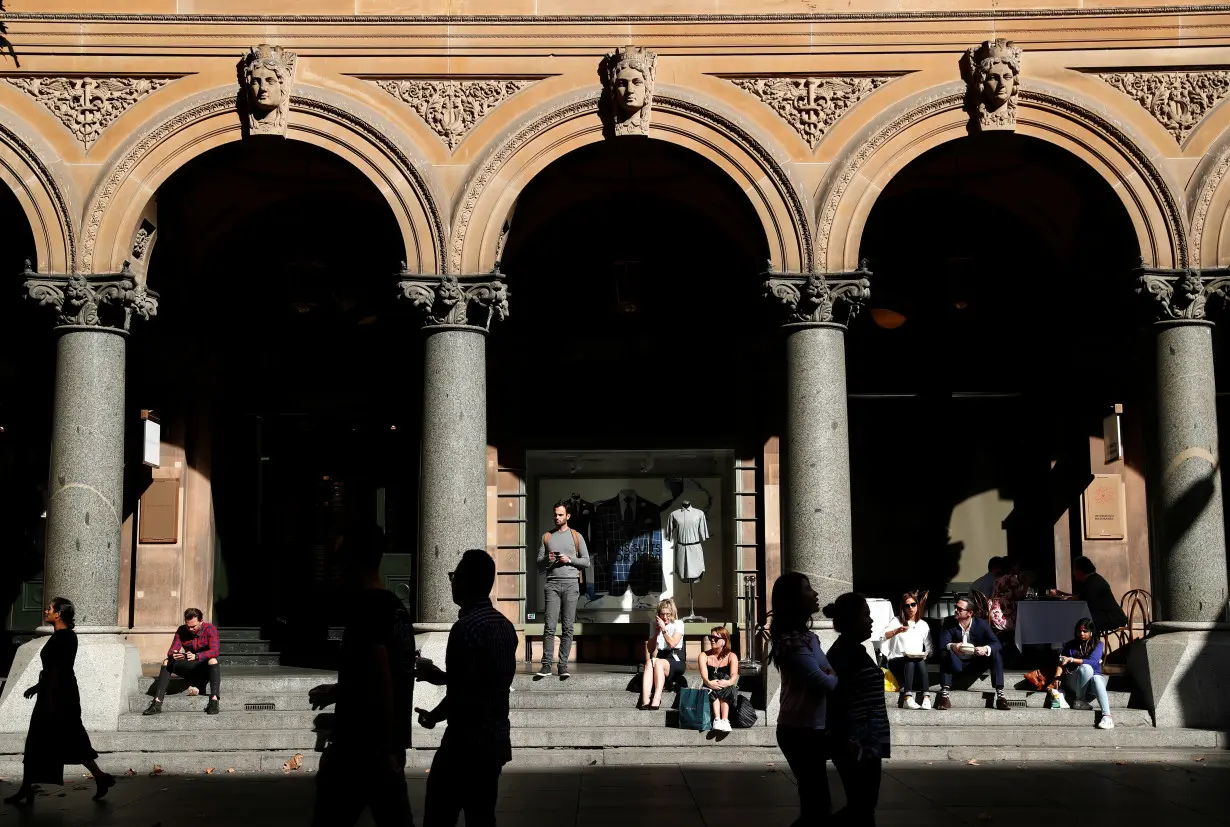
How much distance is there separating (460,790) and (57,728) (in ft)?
18.0

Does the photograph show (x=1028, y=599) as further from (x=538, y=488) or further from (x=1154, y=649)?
(x=538, y=488)

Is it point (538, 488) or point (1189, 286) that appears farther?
point (538, 488)

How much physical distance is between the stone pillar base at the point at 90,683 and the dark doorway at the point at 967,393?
9.30 m

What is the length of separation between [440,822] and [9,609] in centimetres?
1339

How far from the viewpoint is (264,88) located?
14.2 m

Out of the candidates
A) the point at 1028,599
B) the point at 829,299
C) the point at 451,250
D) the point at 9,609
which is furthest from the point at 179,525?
the point at 1028,599

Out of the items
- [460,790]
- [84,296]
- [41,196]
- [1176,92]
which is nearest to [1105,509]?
[1176,92]

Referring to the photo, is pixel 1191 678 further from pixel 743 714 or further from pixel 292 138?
pixel 292 138

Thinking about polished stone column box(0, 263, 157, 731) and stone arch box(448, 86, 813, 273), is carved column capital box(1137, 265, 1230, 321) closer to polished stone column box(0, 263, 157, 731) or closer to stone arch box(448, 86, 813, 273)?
stone arch box(448, 86, 813, 273)

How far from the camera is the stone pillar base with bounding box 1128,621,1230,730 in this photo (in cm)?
1333

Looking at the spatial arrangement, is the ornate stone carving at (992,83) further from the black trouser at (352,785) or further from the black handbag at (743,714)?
the black trouser at (352,785)

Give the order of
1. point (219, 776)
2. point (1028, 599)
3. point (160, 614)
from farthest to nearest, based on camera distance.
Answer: point (160, 614)
point (1028, 599)
point (219, 776)

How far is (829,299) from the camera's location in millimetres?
14109

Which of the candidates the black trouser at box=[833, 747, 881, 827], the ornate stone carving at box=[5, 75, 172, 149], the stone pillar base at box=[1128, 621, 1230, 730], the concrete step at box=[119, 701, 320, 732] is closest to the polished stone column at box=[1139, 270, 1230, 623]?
the stone pillar base at box=[1128, 621, 1230, 730]
